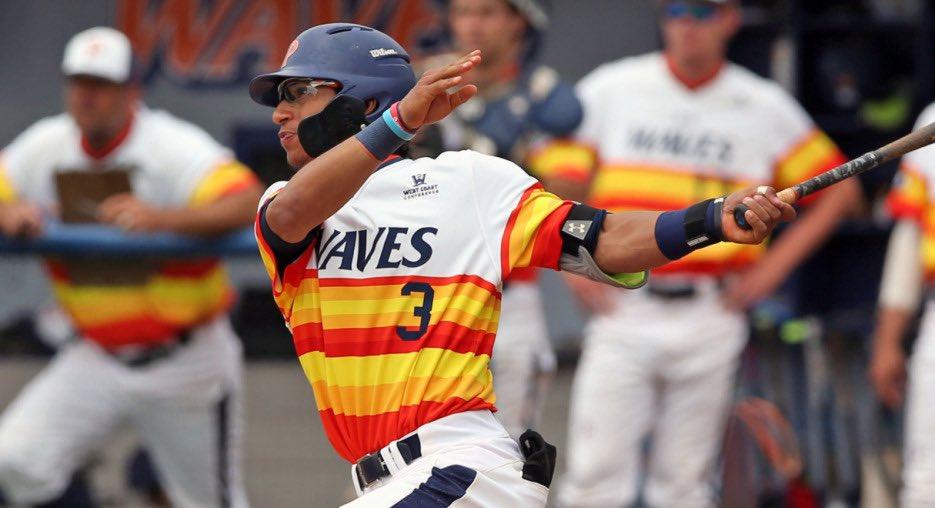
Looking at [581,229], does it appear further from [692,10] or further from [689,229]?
[692,10]

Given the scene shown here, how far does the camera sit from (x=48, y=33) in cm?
1350

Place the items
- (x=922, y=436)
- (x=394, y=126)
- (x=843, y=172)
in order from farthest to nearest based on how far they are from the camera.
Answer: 1. (x=922, y=436)
2. (x=394, y=126)
3. (x=843, y=172)

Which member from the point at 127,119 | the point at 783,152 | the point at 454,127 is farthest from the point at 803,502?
the point at 127,119

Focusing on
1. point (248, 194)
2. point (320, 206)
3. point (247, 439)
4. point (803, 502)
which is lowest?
point (247, 439)

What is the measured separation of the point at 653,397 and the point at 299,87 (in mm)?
3200

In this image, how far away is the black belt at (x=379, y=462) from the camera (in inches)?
174

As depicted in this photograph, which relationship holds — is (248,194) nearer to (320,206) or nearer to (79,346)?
(79,346)

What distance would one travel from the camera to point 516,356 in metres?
7.54

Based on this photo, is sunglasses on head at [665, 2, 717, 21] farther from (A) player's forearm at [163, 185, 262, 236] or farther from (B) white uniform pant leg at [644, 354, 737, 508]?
(A) player's forearm at [163, 185, 262, 236]

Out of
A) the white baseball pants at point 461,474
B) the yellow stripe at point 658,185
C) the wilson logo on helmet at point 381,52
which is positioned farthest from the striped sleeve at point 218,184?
the white baseball pants at point 461,474

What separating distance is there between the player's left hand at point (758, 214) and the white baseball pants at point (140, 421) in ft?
12.5

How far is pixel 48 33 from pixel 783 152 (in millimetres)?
7419

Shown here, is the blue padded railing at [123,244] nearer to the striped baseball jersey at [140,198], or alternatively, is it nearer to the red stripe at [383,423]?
the striped baseball jersey at [140,198]

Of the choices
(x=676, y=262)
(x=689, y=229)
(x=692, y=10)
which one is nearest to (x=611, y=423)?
(x=676, y=262)
